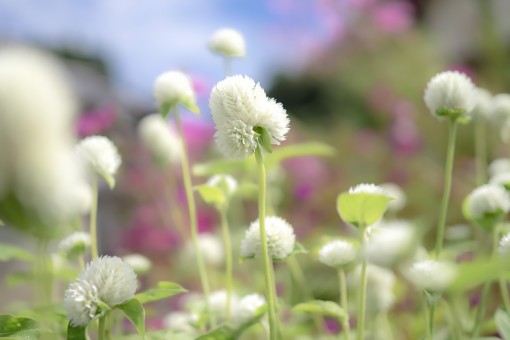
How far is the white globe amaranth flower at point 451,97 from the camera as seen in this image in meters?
0.79

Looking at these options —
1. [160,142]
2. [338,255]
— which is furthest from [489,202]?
[160,142]

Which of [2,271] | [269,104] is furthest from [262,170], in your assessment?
[2,271]

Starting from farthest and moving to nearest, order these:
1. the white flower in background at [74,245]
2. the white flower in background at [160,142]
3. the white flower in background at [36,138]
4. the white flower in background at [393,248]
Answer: the white flower in background at [160,142] → the white flower in background at [74,245] → the white flower in background at [393,248] → the white flower in background at [36,138]

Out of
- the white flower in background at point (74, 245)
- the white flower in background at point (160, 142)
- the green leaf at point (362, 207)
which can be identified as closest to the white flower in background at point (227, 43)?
the white flower in background at point (160, 142)

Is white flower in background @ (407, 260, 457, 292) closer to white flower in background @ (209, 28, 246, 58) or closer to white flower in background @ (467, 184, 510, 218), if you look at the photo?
white flower in background @ (467, 184, 510, 218)

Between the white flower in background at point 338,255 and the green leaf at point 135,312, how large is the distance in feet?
0.88

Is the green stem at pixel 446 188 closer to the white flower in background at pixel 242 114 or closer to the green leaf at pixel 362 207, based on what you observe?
the green leaf at pixel 362 207

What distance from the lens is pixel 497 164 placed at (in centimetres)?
124

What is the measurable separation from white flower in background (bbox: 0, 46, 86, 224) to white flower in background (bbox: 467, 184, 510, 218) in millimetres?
599

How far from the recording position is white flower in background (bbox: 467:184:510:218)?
0.80m

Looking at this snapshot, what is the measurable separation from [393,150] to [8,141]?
3.72 m

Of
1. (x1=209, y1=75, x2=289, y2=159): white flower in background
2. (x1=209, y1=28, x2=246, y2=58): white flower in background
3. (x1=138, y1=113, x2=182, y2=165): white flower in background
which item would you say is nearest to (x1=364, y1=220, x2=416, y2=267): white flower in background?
(x1=209, y1=75, x2=289, y2=159): white flower in background

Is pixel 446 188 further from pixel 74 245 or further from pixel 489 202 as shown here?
pixel 74 245

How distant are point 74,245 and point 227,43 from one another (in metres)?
0.45
